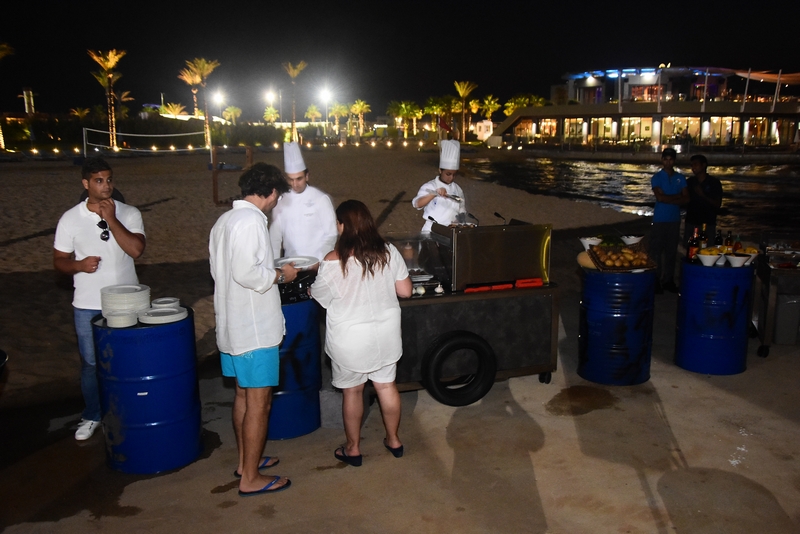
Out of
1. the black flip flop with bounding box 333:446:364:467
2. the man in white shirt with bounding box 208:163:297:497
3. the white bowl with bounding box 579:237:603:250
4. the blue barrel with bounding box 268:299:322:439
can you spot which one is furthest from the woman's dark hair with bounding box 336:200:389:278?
the white bowl with bounding box 579:237:603:250

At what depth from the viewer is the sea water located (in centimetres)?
1714

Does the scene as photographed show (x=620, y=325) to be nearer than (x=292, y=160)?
Yes

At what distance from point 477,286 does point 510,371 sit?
0.81m

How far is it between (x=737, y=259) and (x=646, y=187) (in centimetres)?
2144

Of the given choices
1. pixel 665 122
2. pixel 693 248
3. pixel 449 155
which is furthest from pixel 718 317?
pixel 665 122

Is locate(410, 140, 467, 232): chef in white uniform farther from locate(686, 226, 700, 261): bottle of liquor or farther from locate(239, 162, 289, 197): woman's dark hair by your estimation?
locate(239, 162, 289, 197): woman's dark hair

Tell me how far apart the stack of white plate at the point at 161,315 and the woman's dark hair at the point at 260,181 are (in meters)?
0.96

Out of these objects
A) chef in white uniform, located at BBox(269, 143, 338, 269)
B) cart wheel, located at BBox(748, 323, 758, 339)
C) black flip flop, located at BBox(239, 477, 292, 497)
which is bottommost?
black flip flop, located at BBox(239, 477, 292, 497)

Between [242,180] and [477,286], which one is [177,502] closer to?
[242,180]

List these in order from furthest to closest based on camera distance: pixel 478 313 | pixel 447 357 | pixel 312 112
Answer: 1. pixel 312 112
2. pixel 478 313
3. pixel 447 357

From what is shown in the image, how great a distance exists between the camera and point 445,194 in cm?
603

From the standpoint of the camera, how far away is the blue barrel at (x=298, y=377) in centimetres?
446

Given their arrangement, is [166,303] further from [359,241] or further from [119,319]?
[359,241]

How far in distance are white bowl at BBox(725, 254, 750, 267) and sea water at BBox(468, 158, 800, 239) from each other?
6282mm
